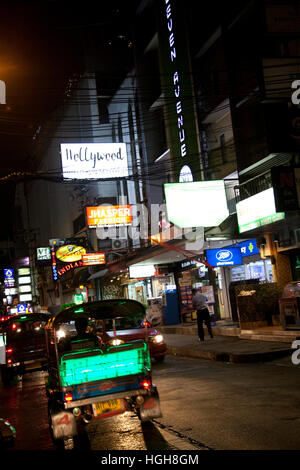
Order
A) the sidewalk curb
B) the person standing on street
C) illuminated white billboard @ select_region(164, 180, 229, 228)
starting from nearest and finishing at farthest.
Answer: the sidewalk curb
the person standing on street
illuminated white billboard @ select_region(164, 180, 229, 228)

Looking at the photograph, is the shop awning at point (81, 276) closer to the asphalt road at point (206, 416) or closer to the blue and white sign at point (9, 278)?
the asphalt road at point (206, 416)

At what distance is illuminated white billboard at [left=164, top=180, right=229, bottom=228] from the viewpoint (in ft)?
71.7

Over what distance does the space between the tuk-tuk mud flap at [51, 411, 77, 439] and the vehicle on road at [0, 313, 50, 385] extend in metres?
9.82

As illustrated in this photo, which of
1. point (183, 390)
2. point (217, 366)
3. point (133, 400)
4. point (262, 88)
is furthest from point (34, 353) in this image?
point (262, 88)

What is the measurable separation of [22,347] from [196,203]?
8.98 metres

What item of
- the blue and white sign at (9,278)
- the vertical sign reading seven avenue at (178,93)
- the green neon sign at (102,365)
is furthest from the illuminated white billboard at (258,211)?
the blue and white sign at (9,278)

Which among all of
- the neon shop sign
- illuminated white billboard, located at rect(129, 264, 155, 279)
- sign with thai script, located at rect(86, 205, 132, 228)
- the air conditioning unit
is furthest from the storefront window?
the air conditioning unit

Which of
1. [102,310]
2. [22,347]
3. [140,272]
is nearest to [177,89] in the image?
[140,272]

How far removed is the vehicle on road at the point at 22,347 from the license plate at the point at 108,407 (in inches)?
383

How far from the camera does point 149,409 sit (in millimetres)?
7613

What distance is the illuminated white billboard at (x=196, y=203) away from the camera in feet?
71.7

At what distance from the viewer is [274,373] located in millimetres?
12211

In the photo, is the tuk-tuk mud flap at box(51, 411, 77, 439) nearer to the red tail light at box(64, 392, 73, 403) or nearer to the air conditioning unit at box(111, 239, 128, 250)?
the red tail light at box(64, 392, 73, 403)

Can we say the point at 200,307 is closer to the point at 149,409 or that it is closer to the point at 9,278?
the point at 149,409
